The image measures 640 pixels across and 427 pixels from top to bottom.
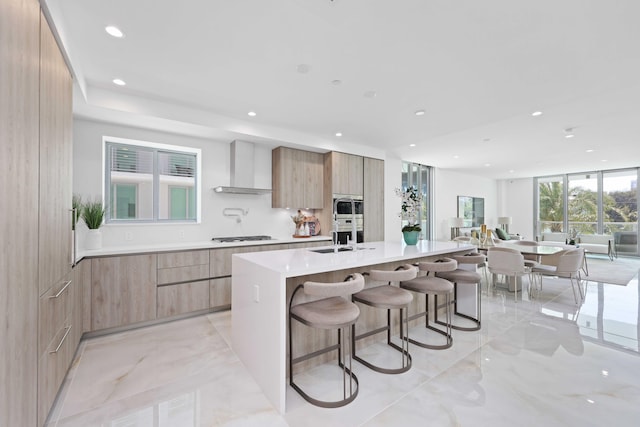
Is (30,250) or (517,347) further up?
(30,250)

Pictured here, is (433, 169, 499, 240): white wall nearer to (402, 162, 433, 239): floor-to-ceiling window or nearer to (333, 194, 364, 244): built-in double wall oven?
(402, 162, 433, 239): floor-to-ceiling window

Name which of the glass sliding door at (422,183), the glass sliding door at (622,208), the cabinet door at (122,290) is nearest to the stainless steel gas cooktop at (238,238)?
the cabinet door at (122,290)

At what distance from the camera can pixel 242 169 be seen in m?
4.37

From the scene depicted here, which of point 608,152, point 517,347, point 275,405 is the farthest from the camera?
point 608,152

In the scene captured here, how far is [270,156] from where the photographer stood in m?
4.87

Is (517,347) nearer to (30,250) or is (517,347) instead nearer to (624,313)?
(624,313)

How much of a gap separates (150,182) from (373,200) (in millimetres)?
3839

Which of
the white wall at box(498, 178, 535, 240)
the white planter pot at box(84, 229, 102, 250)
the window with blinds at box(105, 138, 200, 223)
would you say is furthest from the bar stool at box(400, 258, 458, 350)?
the white wall at box(498, 178, 535, 240)

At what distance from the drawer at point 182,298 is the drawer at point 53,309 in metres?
1.11

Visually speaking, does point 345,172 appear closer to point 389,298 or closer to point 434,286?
point 434,286

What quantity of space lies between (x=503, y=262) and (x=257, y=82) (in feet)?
13.9

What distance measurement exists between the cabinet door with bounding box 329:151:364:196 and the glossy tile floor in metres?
2.73

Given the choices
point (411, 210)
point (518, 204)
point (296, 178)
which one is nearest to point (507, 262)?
point (411, 210)

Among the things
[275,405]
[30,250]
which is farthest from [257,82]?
[275,405]
